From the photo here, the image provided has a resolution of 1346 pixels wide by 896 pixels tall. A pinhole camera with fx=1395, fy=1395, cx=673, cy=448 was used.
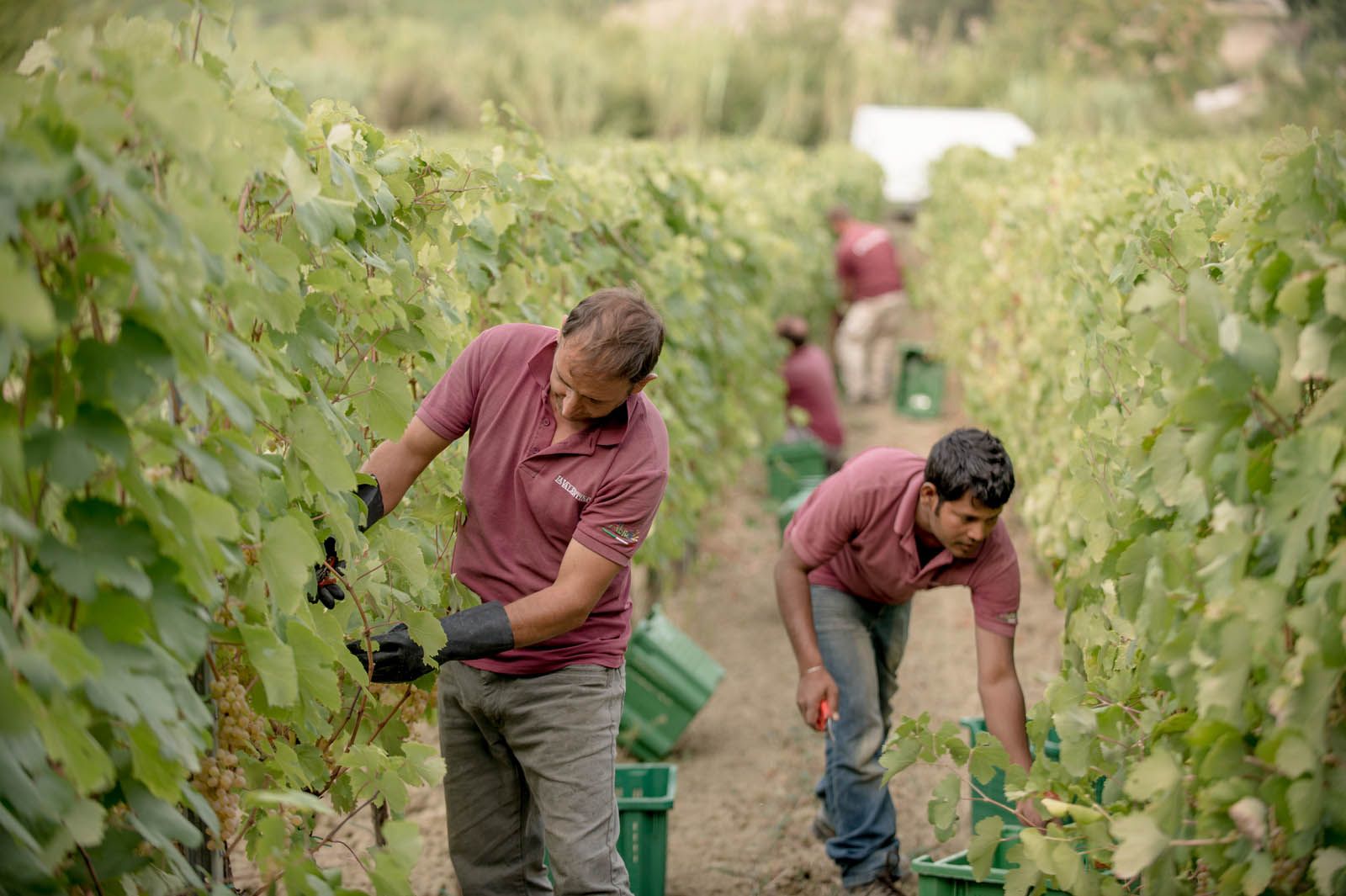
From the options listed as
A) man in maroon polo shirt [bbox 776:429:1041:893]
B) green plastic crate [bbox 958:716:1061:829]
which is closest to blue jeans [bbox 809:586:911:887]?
man in maroon polo shirt [bbox 776:429:1041:893]

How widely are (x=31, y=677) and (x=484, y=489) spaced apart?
1.57 m

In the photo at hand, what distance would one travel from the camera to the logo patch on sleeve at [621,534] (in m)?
3.04

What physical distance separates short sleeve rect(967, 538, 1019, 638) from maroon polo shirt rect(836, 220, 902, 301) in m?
9.32

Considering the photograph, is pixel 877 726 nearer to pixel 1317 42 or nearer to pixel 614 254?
pixel 614 254

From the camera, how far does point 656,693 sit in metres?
5.50

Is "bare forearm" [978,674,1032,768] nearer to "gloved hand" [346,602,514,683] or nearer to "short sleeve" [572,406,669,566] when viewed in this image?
"short sleeve" [572,406,669,566]

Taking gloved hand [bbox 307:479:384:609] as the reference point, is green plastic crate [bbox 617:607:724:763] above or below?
below

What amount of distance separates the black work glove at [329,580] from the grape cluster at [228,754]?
310mm

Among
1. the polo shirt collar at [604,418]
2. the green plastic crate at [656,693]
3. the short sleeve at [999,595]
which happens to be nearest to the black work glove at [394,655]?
the polo shirt collar at [604,418]

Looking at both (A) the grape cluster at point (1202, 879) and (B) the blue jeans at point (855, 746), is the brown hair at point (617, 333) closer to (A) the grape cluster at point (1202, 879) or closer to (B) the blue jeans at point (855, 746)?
(A) the grape cluster at point (1202, 879)

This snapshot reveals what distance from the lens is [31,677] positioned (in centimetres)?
168

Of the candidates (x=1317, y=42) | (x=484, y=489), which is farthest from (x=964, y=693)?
(x=1317, y=42)

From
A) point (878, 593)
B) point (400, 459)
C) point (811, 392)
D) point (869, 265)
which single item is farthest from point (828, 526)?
point (869, 265)

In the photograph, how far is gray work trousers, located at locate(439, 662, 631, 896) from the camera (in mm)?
3125
